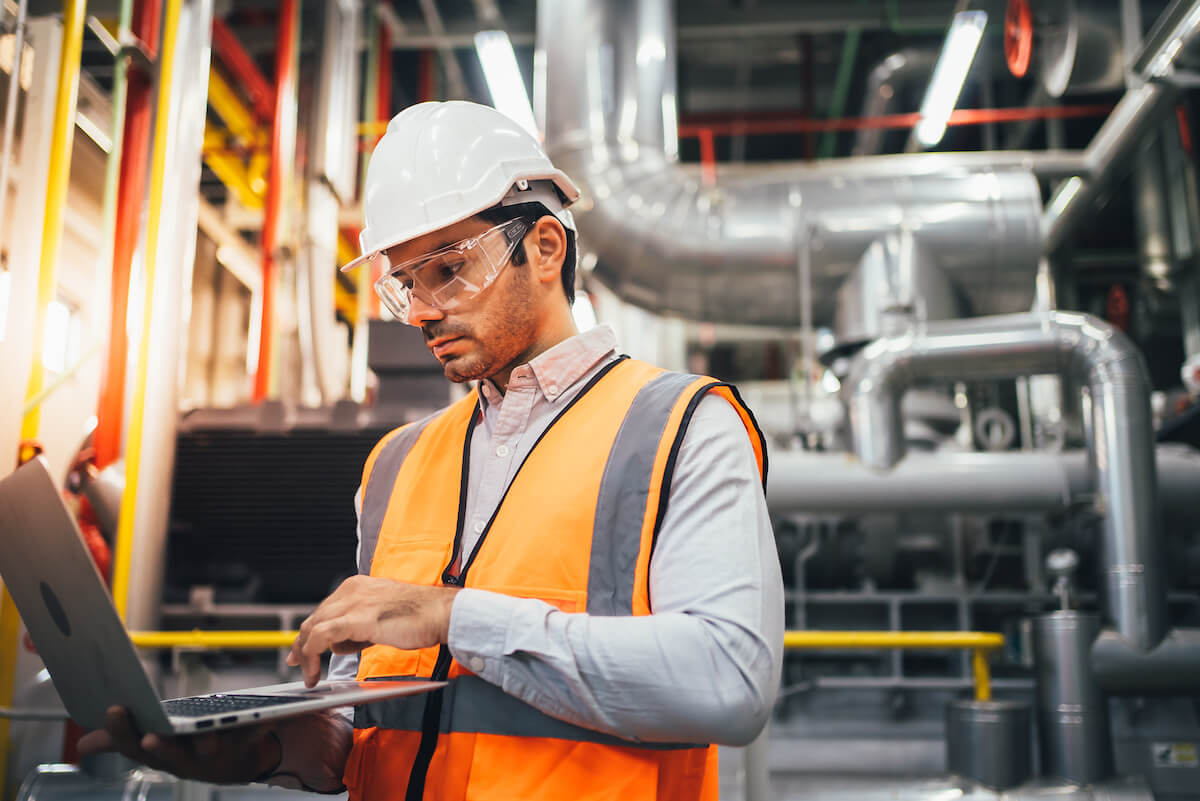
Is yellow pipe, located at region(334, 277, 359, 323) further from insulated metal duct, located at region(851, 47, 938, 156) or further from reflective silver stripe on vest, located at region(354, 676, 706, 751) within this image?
reflective silver stripe on vest, located at region(354, 676, 706, 751)

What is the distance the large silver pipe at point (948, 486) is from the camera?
445cm

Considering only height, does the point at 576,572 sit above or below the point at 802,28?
below

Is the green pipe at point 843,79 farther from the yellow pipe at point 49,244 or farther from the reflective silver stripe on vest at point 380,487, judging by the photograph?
the reflective silver stripe on vest at point 380,487

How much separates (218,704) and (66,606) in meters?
0.22

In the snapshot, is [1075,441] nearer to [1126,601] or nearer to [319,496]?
[1126,601]

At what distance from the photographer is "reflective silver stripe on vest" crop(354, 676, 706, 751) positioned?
117cm

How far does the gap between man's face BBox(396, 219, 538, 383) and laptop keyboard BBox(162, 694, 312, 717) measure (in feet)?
1.67

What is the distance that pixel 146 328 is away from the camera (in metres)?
4.10

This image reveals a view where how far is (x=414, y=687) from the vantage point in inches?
44.0

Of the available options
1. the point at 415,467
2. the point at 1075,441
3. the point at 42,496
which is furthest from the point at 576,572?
the point at 1075,441

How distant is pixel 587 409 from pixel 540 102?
466 centimetres

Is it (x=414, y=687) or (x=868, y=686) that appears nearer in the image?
(x=414, y=687)

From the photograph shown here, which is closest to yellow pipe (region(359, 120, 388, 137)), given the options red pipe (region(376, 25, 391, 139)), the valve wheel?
red pipe (region(376, 25, 391, 139))

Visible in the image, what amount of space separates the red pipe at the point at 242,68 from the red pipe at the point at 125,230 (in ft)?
7.19
